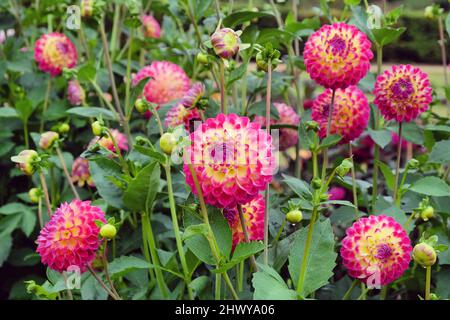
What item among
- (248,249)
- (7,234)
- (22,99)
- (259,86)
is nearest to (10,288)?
(7,234)

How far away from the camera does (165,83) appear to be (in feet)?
4.34

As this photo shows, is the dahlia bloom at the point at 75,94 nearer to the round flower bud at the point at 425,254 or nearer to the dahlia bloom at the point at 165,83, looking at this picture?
the dahlia bloom at the point at 165,83

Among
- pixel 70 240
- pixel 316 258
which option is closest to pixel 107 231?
pixel 70 240

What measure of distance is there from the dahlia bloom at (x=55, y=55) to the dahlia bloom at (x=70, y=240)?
0.74 metres

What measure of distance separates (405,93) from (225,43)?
0.36 meters

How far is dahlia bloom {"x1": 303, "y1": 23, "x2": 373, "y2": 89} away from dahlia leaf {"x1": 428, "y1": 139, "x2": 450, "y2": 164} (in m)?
0.24

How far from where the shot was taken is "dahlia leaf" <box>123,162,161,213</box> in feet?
3.05

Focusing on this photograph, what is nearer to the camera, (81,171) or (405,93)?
(405,93)

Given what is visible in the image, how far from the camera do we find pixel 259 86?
1.37m

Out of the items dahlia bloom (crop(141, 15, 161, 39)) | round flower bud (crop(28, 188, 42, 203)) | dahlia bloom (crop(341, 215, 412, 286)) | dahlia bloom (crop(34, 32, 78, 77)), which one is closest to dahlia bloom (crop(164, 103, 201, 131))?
round flower bud (crop(28, 188, 42, 203))

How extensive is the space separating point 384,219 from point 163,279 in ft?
1.21

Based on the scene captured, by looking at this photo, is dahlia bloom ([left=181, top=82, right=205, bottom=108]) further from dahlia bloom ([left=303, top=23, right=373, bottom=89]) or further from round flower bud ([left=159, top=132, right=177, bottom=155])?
round flower bud ([left=159, top=132, right=177, bottom=155])

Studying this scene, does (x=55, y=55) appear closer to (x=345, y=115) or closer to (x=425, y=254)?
(x=345, y=115)

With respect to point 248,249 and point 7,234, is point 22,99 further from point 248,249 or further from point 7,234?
point 248,249
